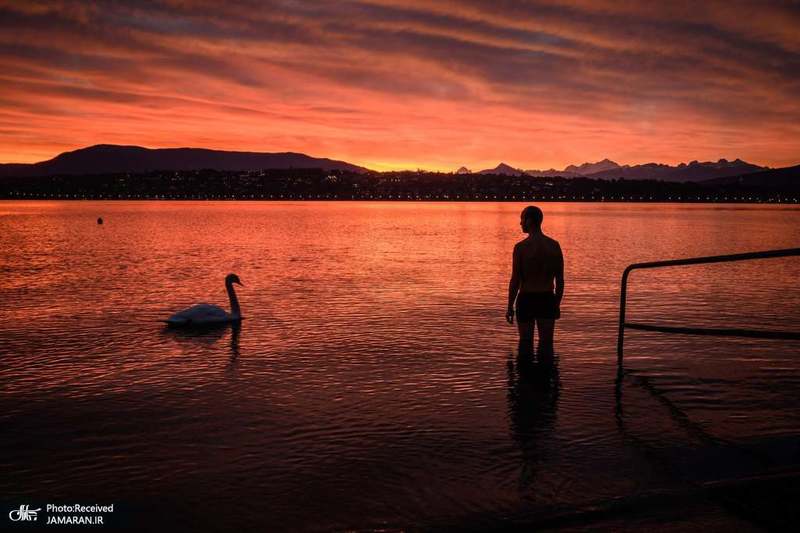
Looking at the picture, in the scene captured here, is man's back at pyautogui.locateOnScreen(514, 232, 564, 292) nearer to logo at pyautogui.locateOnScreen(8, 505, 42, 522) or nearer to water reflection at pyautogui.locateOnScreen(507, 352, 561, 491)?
water reflection at pyautogui.locateOnScreen(507, 352, 561, 491)

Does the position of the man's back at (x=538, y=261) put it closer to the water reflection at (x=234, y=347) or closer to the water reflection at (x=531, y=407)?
the water reflection at (x=531, y=407)

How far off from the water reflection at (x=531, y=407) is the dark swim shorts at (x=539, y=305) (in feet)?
2.02

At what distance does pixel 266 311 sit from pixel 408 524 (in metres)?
12.7

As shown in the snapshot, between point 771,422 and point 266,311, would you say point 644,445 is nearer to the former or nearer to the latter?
point 771,422

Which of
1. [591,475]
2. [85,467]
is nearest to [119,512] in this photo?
[85,467]

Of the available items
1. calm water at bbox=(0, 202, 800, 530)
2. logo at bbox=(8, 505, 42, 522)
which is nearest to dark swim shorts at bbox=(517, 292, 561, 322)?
calm water at bbox=(0, 202, 800, 530)

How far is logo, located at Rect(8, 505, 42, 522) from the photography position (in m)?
5.23

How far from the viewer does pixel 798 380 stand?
962cm

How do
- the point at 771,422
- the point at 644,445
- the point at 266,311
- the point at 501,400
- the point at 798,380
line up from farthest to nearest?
the point at 266,311 < the point at 798,380 < the point at 501,400 < the point at 771,422 < the point at 644,445

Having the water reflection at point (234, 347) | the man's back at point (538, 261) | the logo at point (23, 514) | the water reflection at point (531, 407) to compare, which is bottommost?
the water reflection at point (234, 347)

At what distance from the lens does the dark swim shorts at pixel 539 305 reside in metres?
8.82

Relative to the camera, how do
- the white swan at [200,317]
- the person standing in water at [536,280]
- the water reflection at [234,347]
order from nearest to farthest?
the person standing in water at [536,280] < the water reflection at [234,347] < the white swan at [200,317]

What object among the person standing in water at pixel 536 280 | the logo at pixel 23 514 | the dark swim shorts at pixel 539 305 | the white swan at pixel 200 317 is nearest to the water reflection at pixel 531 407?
the person standing in water at pixel 536 280

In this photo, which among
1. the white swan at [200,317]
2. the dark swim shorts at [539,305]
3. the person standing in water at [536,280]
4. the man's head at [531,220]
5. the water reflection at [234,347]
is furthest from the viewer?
the white swan at [200,317]
